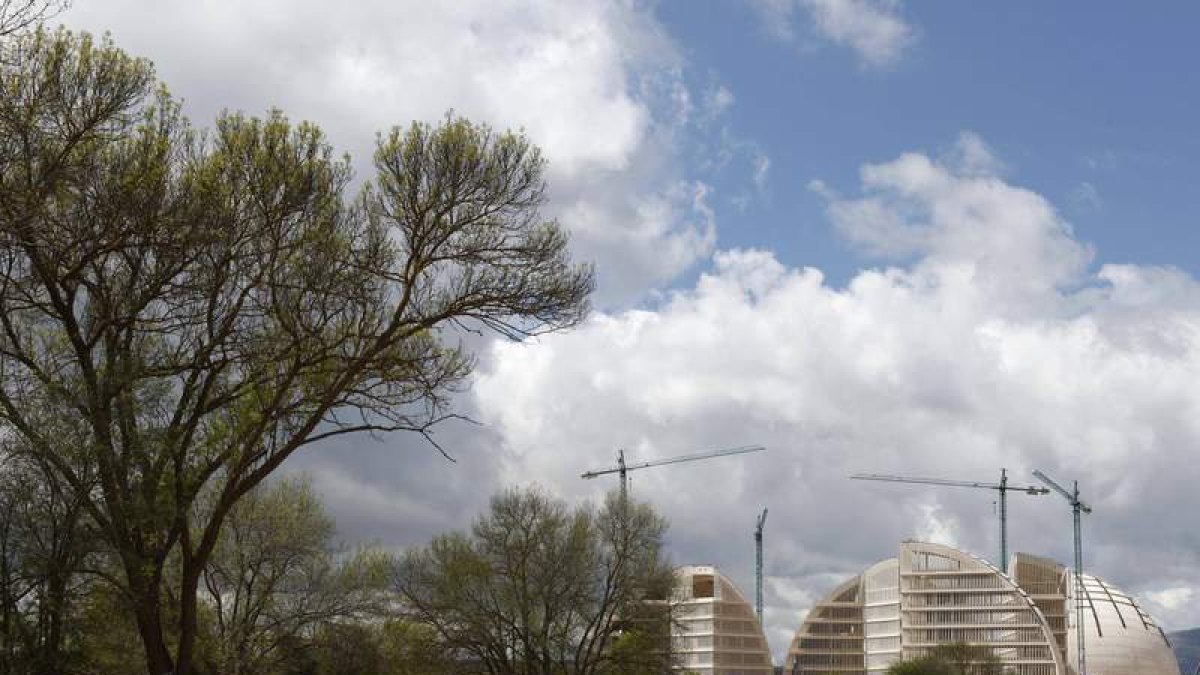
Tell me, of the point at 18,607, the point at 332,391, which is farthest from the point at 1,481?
the point at 332,391

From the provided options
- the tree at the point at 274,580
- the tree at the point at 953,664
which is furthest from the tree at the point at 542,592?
the tree at the point at 953,664

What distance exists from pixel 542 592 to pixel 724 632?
460ft

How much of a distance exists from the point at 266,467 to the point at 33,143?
689cm

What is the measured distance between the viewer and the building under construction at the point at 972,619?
17200cm

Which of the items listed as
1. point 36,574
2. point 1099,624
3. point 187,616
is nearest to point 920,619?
point 1099,624

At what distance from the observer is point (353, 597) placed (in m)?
43.2

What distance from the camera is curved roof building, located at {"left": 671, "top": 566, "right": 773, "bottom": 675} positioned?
→ 187m

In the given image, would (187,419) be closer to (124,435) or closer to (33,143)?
(124,435)

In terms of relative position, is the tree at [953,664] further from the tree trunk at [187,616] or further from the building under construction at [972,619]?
the tree trunk at [187,616]

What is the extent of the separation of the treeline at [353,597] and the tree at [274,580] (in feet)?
0.16

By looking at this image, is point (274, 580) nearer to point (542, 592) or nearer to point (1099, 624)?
point (542, 592)

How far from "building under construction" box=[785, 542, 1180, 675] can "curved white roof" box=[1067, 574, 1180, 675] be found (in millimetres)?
123

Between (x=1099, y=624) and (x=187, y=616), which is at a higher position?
(x=1099, y=624)

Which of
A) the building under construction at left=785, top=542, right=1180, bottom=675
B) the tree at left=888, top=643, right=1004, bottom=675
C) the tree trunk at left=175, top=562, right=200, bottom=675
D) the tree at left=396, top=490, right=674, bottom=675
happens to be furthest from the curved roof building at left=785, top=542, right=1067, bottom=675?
the tree trunk at left=175, top=562, right=200, bottom=675
